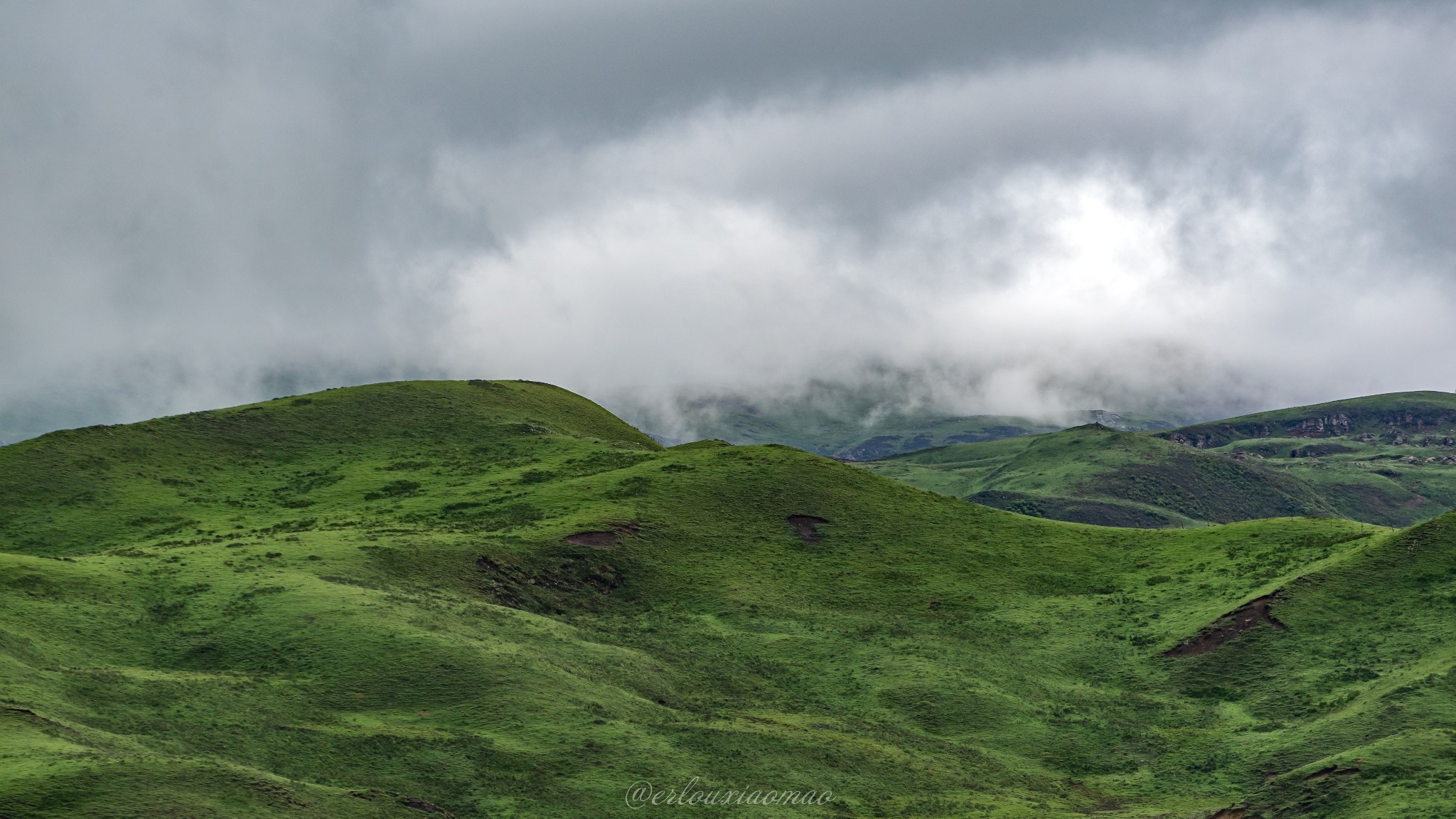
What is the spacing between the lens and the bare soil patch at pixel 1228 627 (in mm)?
72312

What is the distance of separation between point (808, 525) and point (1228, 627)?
34.3m

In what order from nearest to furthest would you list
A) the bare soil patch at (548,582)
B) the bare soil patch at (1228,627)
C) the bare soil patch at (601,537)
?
1. the bare soil patch at (1228,627)
2. the bare soil patch at (548,582)
3. the bare soil patch at (601,537)

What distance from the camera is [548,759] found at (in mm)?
51062

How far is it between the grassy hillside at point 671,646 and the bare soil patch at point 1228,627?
244 mm

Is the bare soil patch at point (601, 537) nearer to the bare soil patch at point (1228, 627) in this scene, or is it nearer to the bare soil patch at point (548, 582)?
the bare soil patch at point (548, 582)

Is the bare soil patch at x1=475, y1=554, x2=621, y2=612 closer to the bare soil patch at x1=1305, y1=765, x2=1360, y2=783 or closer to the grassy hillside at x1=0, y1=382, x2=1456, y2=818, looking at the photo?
the grassy hillside at x1=0, y1=382, x2=1456, y2=818

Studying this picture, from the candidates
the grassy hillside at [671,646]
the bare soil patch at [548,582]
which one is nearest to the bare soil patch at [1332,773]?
the grassy hillside at [671,646]

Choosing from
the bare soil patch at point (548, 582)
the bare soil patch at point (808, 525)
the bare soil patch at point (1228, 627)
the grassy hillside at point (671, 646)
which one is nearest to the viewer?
the grassy hillside at point (671, 646)

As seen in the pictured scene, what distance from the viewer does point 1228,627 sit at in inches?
2881

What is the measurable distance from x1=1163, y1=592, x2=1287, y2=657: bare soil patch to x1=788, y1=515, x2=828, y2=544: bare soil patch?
97.8 ft

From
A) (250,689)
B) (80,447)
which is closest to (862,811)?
(250,689)

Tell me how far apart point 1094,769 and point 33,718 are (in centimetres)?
4920

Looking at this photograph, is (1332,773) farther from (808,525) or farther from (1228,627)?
(808,525)

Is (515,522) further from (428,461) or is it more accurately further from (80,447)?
(80,447)
